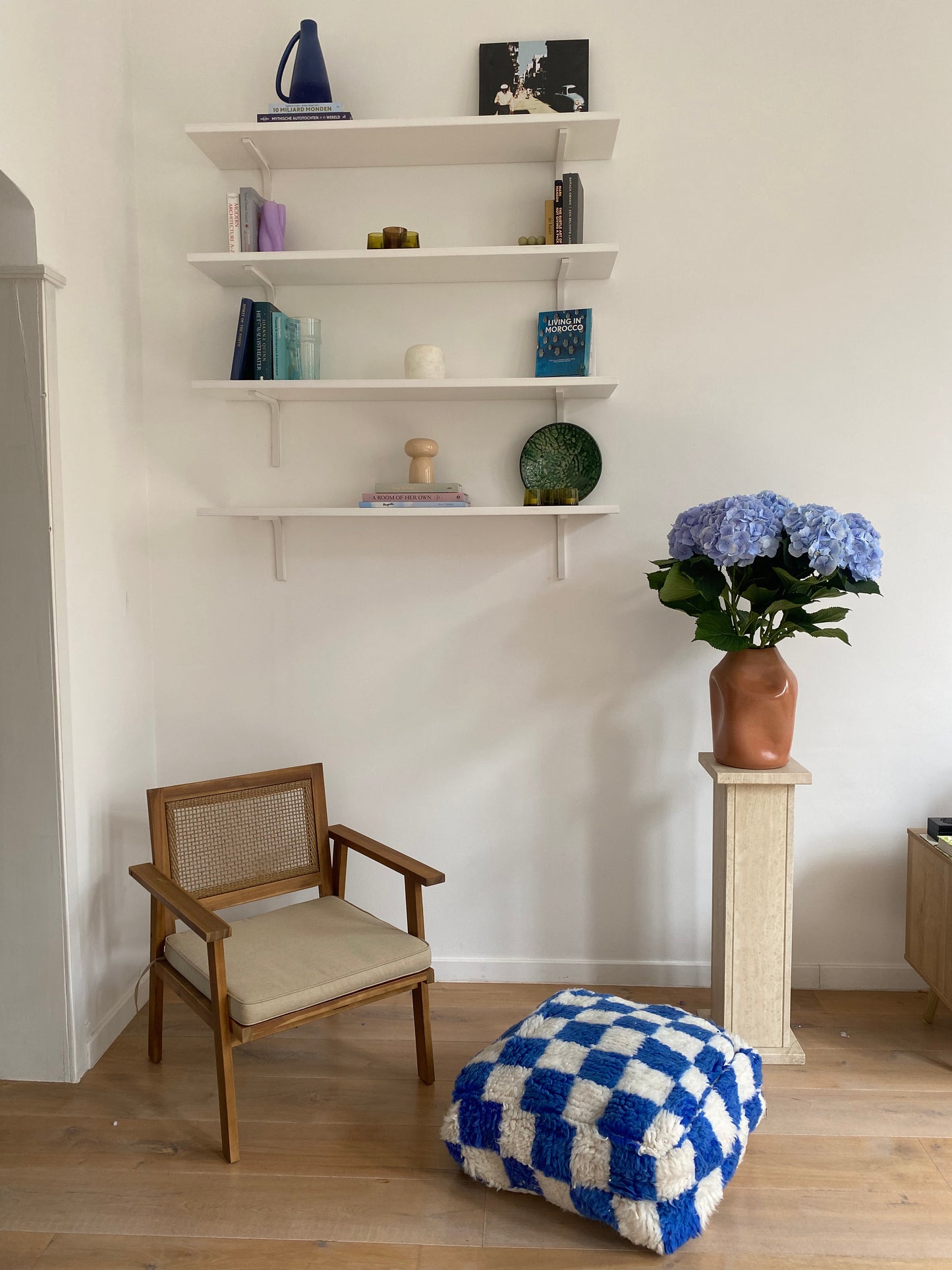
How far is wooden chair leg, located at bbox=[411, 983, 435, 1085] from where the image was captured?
7.32 feet

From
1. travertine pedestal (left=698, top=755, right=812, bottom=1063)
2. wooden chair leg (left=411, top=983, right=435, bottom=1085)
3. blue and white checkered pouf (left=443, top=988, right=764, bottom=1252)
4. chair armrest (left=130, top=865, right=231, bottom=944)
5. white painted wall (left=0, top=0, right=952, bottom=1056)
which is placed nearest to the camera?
blue and white checkered pouf (left=443, top=988, right=764, bottom=1252)

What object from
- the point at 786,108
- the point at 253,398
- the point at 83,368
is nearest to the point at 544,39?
the point at 786,108

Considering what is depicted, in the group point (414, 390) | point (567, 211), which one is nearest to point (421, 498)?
point (414, 390)

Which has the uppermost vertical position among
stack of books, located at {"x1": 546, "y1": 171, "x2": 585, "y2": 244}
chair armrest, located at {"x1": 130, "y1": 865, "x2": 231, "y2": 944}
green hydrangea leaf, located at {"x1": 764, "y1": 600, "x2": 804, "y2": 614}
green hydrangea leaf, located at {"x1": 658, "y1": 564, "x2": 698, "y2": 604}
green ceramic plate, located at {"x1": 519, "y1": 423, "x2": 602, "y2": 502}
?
stack of books, located at {"x1": 546, "y1": 171, "x2": 585, "y2": 244}

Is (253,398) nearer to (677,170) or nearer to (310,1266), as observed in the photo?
(677,170)

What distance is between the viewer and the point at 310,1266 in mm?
1688

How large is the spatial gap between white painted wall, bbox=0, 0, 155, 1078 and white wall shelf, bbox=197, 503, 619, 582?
1.01ft

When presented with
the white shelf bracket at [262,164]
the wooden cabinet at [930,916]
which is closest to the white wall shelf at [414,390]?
the white shelf bracket at [262,164]

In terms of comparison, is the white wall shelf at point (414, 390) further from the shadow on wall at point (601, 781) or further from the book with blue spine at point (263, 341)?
the shadow on wall at point (601, 781)

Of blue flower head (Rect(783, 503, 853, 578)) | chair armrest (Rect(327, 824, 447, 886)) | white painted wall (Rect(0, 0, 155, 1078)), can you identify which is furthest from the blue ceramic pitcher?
chair armrest (Rect(327, 824, 447, 886))

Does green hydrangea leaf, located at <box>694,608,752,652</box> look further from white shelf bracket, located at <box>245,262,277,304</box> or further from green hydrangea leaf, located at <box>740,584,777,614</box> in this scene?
white shelf bracket, located at <box>245,262,277,304</box>

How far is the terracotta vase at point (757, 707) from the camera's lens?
2.31 metres

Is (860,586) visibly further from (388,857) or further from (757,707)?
(388,857)

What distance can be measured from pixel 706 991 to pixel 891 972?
1.82 feet
